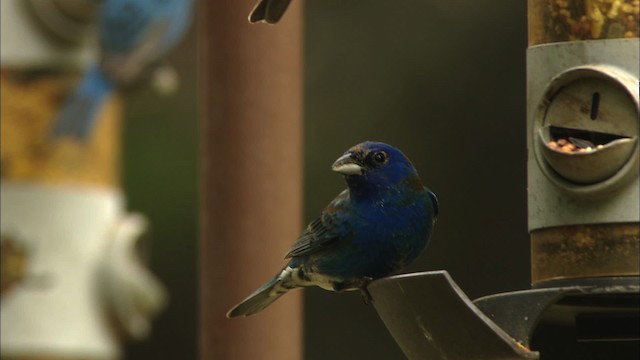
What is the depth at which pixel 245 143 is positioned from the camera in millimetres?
5895

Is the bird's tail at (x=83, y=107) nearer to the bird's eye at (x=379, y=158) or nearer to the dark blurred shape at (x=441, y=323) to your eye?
the bird's eye at (x=379, y=158)

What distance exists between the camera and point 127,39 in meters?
10.4

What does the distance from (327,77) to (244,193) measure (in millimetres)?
9101

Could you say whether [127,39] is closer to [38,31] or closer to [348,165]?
[38,31]

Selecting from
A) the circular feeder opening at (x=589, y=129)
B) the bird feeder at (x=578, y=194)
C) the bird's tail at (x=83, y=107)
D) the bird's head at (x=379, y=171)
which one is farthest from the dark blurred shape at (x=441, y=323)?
the bird's tail at (x=83, y=107)

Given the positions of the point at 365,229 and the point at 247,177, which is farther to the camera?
the point at 247,177

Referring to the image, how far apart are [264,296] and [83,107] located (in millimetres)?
3624

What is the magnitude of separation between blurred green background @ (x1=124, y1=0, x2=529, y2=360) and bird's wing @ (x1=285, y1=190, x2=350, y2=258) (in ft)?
22.0

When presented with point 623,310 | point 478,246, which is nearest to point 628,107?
point 623,310

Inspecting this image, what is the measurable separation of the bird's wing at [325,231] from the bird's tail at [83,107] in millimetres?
3081

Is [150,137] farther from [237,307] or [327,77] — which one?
[237,307]

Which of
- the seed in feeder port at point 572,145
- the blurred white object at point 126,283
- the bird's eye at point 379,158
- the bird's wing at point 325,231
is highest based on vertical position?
the seed in feeder port at point 572,145

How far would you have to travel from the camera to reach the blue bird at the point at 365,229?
18.5ft

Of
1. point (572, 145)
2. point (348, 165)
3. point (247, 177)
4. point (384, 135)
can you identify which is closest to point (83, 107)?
point (247, 177)
